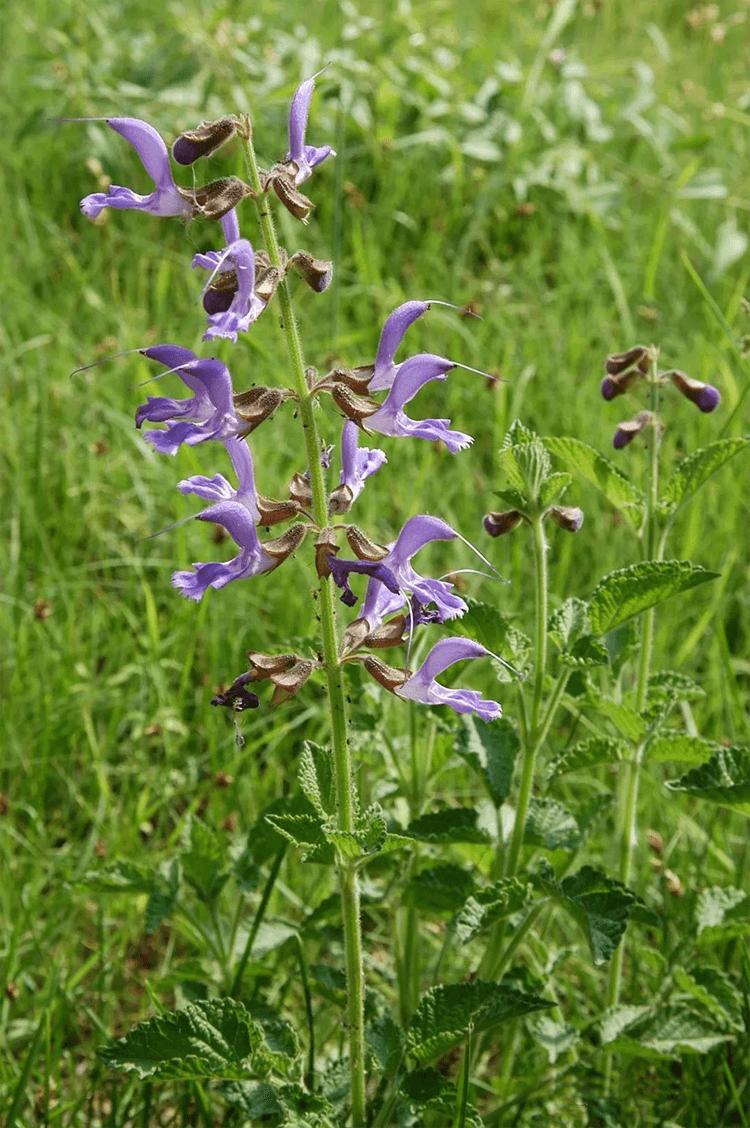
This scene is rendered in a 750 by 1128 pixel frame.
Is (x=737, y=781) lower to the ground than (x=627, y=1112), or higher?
higher

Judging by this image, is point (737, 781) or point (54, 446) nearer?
point (737, 781)

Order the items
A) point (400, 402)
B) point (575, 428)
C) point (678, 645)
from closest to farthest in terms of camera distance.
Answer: point (400, 402) → point (678, 645) → point (575, 428)

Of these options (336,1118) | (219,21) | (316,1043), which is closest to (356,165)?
(219,21)

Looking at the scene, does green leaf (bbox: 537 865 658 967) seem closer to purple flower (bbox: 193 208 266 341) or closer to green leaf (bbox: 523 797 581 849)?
green leaf (bbox: 523 797 581 849)

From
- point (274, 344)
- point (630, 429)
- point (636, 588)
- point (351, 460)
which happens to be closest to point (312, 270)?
point (351, 460)

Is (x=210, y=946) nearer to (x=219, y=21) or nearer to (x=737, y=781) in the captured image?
(x=737, y=781)

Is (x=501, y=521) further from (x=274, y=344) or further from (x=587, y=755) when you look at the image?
(x=274, y=344)
